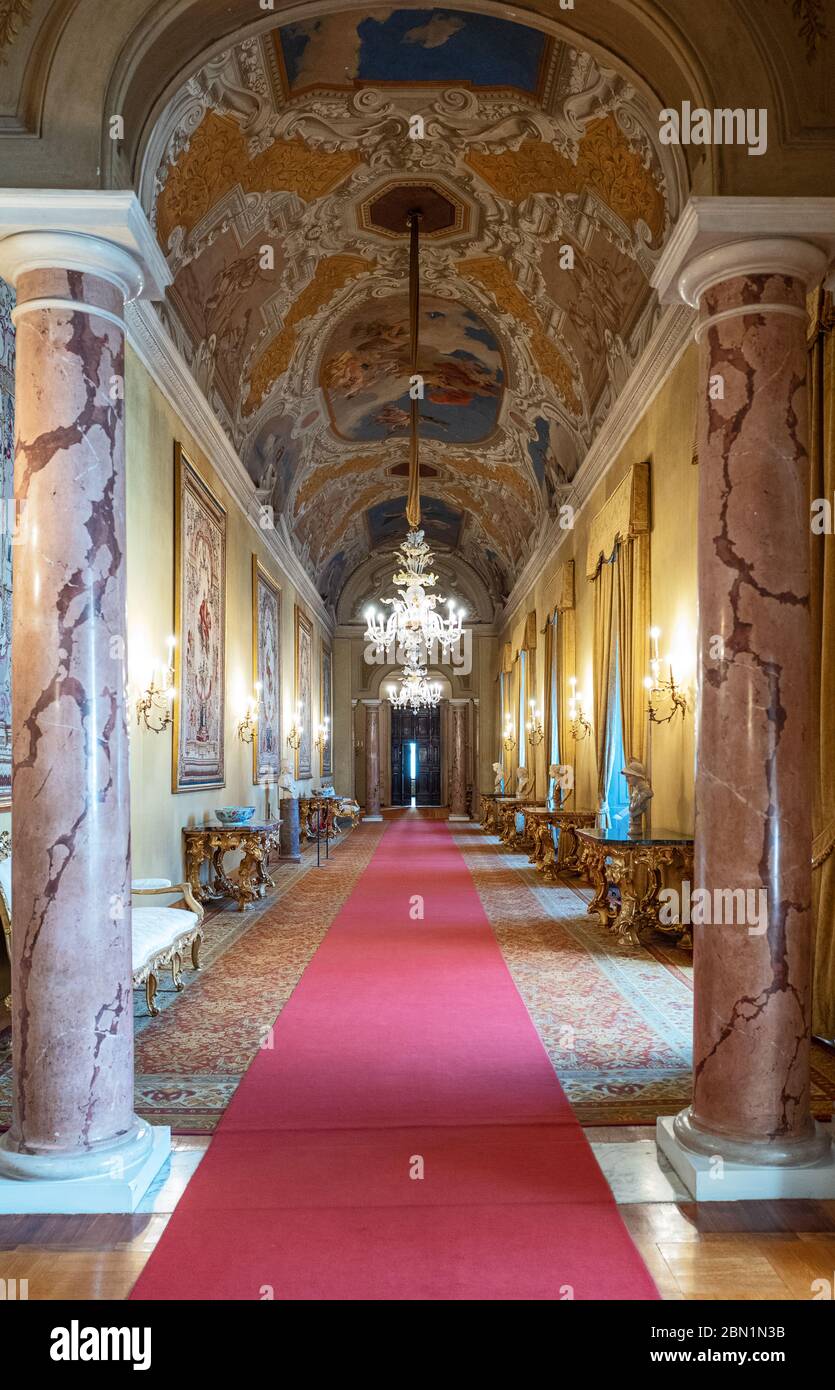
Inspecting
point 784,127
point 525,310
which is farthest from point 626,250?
point 784,127

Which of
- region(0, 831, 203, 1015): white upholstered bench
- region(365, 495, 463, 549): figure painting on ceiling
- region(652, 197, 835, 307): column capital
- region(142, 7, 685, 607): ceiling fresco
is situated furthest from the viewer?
region(365, 495, 463, 549): figure painting on ceiling

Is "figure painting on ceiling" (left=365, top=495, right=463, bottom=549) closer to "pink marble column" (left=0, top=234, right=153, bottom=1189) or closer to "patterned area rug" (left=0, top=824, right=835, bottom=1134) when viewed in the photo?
"patterned area rug" (left=0, top=824, right=835, bottom=1134)

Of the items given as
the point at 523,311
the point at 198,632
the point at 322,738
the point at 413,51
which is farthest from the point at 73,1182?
the point at 322,738

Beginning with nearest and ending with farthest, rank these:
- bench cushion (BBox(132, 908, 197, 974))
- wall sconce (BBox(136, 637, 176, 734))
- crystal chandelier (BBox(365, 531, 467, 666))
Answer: bench cushion (BBox(132, 908, 197, 974))
wall sconce (BBox(136, 637, 176, 734))
crystal chandelier (BBox(365, 531, 467, 666))

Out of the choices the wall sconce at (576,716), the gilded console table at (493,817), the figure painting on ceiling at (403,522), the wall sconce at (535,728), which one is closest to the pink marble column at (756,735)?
the wall sconce at (576,716)

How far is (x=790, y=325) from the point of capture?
4164mm

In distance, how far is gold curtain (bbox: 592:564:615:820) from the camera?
12.2 m

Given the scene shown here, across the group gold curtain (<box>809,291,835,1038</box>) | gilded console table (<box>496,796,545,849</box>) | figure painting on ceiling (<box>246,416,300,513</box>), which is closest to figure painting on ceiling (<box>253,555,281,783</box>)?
figure painting on ceiling (<box>246,416,300,513</box>)

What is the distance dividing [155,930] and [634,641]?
5968 millimetres

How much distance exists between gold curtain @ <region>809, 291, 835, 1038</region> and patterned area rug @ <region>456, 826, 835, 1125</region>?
19.6 inches

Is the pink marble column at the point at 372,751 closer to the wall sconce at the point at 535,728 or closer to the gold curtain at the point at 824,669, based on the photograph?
the wall sconce at the point at 535,728

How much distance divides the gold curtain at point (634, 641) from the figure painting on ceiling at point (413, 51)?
449cm

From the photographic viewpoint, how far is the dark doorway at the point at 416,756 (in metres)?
32.2

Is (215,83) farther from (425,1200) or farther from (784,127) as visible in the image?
(425,1200)
